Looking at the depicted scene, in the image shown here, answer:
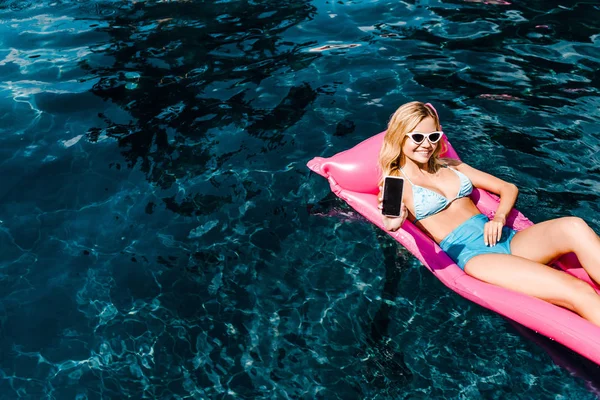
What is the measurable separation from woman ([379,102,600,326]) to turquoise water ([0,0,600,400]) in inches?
16.7

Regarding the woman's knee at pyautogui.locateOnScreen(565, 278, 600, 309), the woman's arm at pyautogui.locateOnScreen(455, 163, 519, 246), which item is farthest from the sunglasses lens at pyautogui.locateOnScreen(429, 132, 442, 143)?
the woman's knee at pyautogui.locateOnScreen(565, 278, 600, 309)

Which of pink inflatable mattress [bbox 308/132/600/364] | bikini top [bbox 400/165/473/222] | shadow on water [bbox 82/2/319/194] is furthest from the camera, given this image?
shadow on water [bbox 82/2/319/194]

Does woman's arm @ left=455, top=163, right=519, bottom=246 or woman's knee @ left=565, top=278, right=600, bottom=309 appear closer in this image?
woman's knee @ left=565, top=278, right=600, bottom=309

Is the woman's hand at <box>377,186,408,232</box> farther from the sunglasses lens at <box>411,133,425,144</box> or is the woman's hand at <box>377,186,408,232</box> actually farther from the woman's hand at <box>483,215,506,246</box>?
the woman's hand at <box>483,215,506,246</box>

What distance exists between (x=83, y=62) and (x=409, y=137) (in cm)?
545

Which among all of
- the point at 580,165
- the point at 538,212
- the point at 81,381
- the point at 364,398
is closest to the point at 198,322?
the point at 81,381

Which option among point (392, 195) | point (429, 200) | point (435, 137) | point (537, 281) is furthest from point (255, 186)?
point (537, 281)

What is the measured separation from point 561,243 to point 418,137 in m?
1.27

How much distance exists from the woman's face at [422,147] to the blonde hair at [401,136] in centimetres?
3

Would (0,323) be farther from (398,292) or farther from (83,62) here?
(83,62)

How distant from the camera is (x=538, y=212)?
18.6 feet

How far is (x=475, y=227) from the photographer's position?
195 inches

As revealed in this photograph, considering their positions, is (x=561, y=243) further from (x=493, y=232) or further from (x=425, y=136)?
(x=425, y=136)

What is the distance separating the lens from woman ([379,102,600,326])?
432 cm
